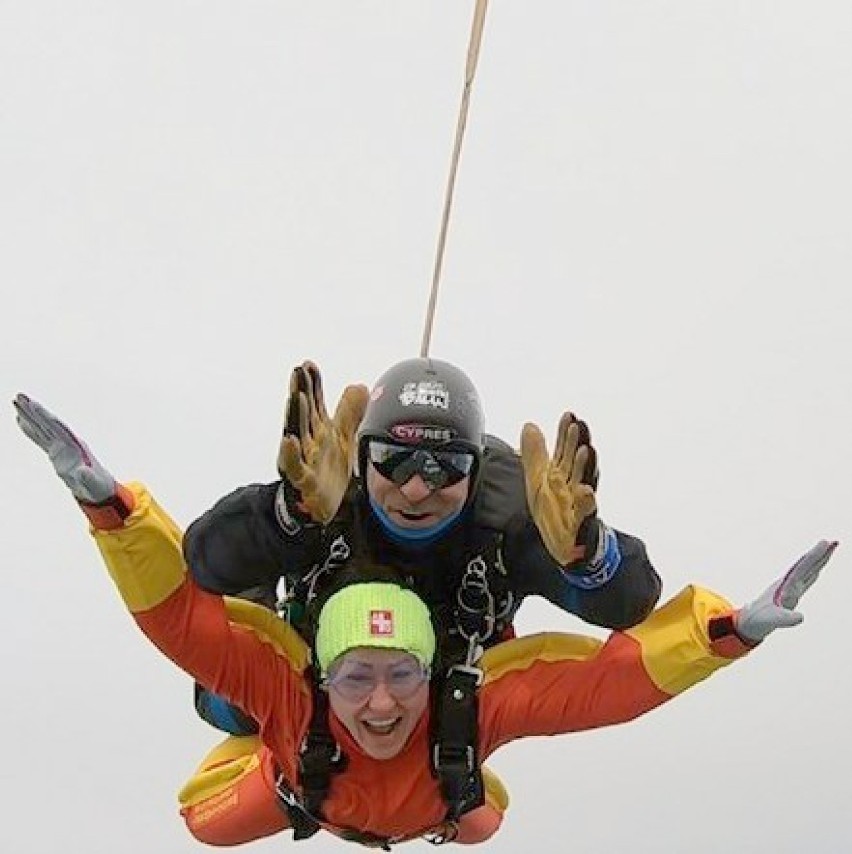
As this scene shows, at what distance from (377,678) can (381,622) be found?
0.14 metres

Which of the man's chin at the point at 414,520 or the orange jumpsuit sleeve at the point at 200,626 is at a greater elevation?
the man's chin at the point at 414,520

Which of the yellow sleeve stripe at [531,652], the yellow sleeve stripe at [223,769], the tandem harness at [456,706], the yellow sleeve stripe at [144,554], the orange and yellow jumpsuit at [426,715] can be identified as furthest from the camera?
the yellow sleeve stripe at [223,769]

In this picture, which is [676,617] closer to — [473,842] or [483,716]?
[483,716]

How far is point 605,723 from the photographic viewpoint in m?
3.85

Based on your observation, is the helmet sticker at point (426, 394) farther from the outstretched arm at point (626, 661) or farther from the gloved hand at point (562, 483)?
the outstretched arm at point (626, 661)

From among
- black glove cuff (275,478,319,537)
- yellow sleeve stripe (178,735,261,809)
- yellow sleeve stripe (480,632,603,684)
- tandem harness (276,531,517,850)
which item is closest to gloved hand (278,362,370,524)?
black glove cuff (275,478,319,537)

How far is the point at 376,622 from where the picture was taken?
3.65m

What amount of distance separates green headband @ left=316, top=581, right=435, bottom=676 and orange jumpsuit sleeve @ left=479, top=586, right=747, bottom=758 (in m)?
0.24

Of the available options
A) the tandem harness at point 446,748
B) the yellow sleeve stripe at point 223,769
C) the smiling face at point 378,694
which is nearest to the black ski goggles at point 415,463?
the smiling face at point 378,694

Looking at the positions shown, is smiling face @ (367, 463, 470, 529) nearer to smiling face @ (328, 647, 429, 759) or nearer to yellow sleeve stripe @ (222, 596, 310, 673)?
smiling face @ (328, 647, 429, 759)

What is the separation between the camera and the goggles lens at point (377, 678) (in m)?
3.70

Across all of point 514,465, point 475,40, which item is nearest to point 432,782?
point 514,465

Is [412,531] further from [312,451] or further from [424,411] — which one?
[312,451]

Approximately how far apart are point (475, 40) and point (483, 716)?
4.87 ft
